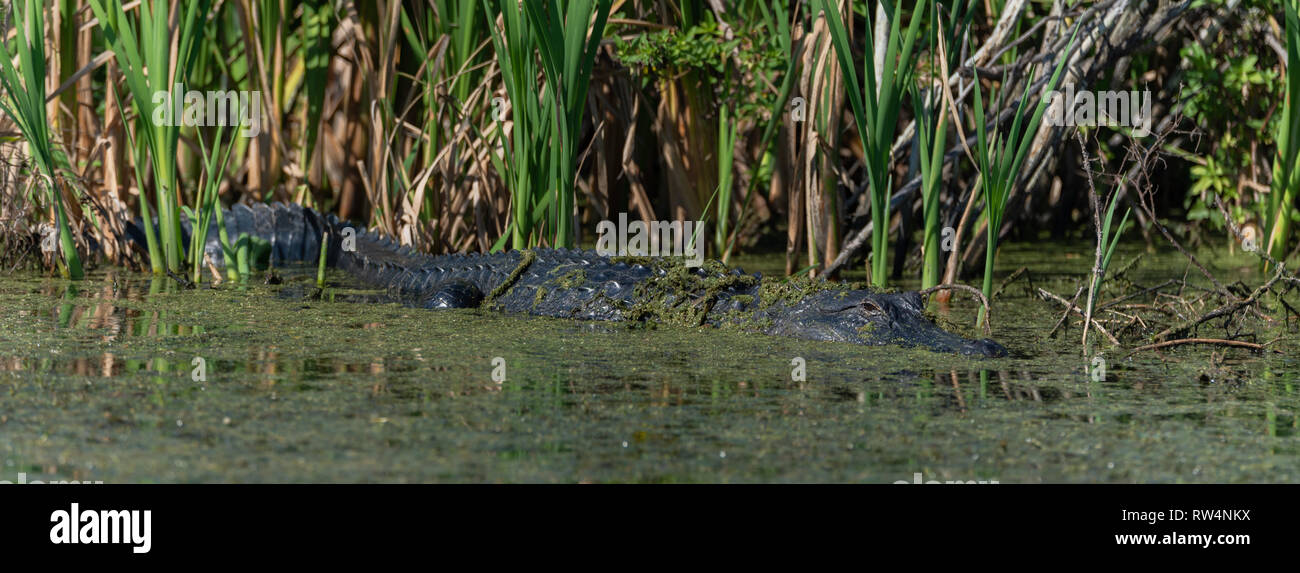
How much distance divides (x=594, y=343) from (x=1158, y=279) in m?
3.16

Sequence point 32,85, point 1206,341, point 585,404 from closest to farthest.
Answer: point 585,404
point 1206,341
point 32,85

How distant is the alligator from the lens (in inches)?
186

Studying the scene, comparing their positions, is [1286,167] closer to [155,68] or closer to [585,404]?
[585,404]

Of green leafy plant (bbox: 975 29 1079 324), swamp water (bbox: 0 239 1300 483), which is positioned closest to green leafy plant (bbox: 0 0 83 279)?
swamp water (bbox: 0 239 1300 483)

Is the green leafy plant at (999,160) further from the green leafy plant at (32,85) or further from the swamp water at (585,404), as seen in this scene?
the green leafy plant at (32,85)

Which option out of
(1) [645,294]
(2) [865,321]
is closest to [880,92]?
(2) [865,321]

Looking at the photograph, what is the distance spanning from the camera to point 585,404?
3539mm

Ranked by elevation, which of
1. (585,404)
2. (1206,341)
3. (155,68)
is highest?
(155,68)

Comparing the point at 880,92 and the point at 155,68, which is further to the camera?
the point at 155,68

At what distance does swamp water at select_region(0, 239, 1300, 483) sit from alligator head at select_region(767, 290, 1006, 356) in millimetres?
151

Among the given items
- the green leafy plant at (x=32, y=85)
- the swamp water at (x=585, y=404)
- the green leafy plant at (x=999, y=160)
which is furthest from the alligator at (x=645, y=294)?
the green leafy plant at (x=32, y=85)

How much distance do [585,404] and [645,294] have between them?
6.19 ft

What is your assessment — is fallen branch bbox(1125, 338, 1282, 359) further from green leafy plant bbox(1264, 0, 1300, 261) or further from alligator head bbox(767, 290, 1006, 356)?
green leafy plant bbox(1264, 0, 1300, 261)
